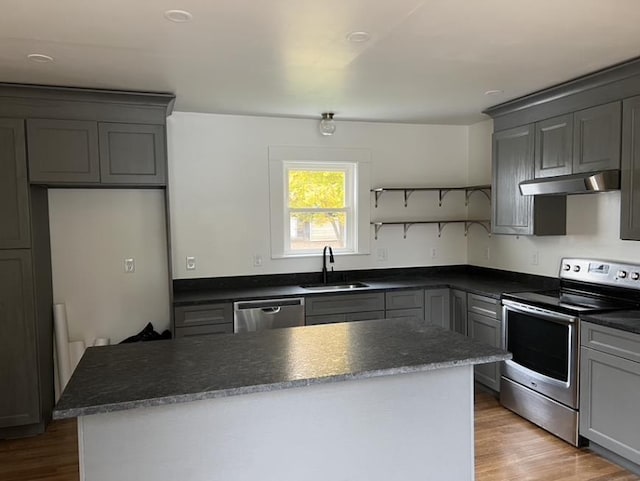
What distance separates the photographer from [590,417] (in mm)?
3002

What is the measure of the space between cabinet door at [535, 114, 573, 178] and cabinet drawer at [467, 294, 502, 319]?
1034 millimetres

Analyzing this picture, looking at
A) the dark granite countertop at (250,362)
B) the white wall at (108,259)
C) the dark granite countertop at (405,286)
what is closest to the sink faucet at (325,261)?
the dark granite countertop at (405,286)

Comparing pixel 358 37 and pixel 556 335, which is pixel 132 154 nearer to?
pixel 358 37

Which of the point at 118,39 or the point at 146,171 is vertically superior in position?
the point at 118,39

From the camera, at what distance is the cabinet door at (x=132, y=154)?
3412mm

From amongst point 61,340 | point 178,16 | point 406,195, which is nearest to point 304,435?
point 178,16

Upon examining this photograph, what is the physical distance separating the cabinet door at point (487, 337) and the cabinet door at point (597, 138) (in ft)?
4.34

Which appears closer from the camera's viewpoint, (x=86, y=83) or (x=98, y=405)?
(x=98, y=405)

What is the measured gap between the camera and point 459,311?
427cm

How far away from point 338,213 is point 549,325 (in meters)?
2.14

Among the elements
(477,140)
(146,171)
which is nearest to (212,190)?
(146,171)

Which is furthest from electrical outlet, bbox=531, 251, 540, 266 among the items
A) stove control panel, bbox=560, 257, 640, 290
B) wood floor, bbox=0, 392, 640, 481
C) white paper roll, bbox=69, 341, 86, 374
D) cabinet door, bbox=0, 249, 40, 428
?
cabinet door, bbox=0, 249, 40, 428

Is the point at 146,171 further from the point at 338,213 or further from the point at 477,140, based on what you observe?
the point at 477,140

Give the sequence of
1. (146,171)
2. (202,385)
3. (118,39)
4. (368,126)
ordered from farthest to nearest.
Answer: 1. (368,126)
2. (146,171)
3. (118,39)
4. (202,385)
